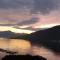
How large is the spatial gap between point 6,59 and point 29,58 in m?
5.78

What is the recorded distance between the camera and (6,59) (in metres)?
56.7

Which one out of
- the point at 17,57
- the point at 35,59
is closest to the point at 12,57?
the point at 17,57

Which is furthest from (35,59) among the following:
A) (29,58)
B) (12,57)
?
(12,57)

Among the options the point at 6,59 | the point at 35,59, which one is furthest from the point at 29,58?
the point at 6,59

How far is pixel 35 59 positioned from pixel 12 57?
19.4ft

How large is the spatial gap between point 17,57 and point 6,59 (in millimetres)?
2744

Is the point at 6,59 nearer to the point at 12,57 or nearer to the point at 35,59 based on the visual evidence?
the point at 12,57

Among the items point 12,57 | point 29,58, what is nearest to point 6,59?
point 12,57

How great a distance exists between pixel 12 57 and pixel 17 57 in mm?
1243

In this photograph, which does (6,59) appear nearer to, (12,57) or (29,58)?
(12,57)

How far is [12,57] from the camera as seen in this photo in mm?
57000

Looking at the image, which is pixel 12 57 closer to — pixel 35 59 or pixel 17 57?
pixel 17 57

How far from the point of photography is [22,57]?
58.4 m

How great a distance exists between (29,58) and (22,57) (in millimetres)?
1789
